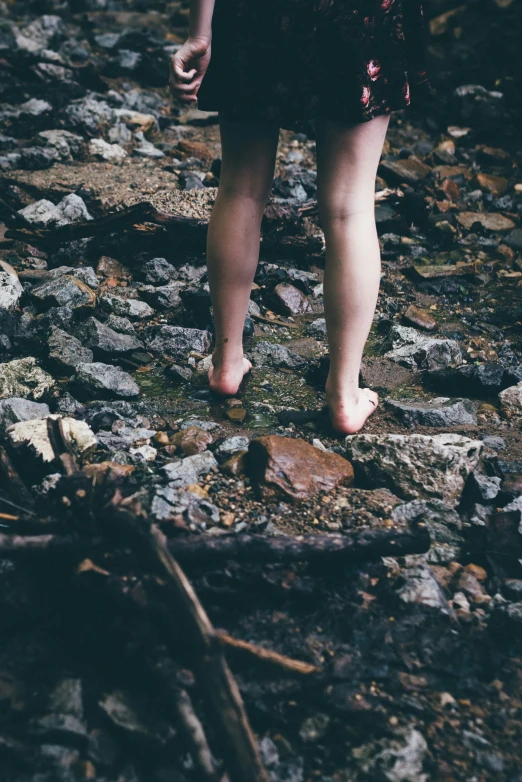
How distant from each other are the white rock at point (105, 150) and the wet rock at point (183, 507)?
2825 millimetres

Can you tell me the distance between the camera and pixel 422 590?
1354 mm

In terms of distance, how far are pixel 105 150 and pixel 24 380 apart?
7.49 ft

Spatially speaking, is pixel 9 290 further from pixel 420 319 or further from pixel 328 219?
pixel 420 319

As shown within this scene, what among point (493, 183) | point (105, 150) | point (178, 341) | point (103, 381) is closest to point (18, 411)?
point (103, 381)

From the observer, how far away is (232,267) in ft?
6.11

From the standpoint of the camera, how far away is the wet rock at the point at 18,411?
179cm

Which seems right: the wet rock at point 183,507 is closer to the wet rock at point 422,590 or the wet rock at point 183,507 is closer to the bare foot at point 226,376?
the wet rock at point 422,590

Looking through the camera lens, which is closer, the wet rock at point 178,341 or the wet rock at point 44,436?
the wet rock at point 44,436

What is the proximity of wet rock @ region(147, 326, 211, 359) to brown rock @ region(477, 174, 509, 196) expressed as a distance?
8.11ft

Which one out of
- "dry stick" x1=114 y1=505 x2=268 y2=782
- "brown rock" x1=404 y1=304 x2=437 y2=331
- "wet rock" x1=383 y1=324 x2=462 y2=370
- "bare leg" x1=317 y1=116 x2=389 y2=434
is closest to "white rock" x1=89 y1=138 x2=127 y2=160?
"brown rock" x1=404 y1=304 x2=437 y2=331

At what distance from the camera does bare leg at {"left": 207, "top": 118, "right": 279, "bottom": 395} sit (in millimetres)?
1713

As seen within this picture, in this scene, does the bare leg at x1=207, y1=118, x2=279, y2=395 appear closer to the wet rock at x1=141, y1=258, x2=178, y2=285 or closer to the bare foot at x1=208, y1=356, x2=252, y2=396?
the bare foot at x1=208, y1=356, x2=252, y2=396

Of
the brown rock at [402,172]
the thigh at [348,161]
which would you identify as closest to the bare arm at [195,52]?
the thigh at [348,161]

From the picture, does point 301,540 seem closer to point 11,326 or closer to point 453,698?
point 453,698
